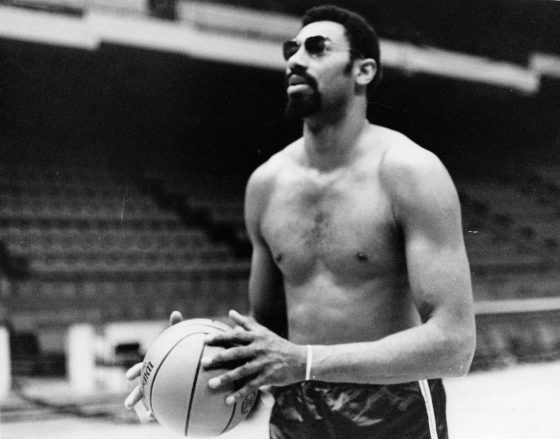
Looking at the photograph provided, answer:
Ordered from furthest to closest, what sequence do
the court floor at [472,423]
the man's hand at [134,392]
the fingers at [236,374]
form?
the court floor at [472,423], the man's hand at [134,392], the fingers at [236,374]

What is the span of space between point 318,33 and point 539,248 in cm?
578

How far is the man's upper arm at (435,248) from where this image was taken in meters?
1.33

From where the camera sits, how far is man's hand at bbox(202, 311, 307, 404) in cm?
125

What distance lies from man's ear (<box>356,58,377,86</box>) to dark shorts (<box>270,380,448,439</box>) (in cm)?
77

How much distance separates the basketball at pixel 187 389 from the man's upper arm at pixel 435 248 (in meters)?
0.47

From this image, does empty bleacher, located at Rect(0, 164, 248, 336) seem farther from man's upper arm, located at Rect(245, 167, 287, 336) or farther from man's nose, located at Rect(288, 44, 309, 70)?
man's nose, located at Rect(288, 44, 309, 70)

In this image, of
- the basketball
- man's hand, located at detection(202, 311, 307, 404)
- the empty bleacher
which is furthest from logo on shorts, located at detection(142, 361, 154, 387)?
the empty bleacher

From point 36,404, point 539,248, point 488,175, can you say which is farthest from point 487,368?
point 36,404

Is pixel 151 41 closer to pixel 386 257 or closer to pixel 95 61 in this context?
pixel 95 61

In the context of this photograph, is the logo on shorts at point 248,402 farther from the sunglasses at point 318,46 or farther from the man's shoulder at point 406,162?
the sunglasses at point 318,46

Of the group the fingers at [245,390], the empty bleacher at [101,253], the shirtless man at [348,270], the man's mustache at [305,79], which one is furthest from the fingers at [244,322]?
the empty bleacher at [101,253]

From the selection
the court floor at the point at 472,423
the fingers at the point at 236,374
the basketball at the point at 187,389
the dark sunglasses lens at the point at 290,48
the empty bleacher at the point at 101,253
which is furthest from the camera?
the empty bleacher at the point at 101,253

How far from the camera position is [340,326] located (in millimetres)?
1479

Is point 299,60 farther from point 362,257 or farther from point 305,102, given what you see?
point 362,257
